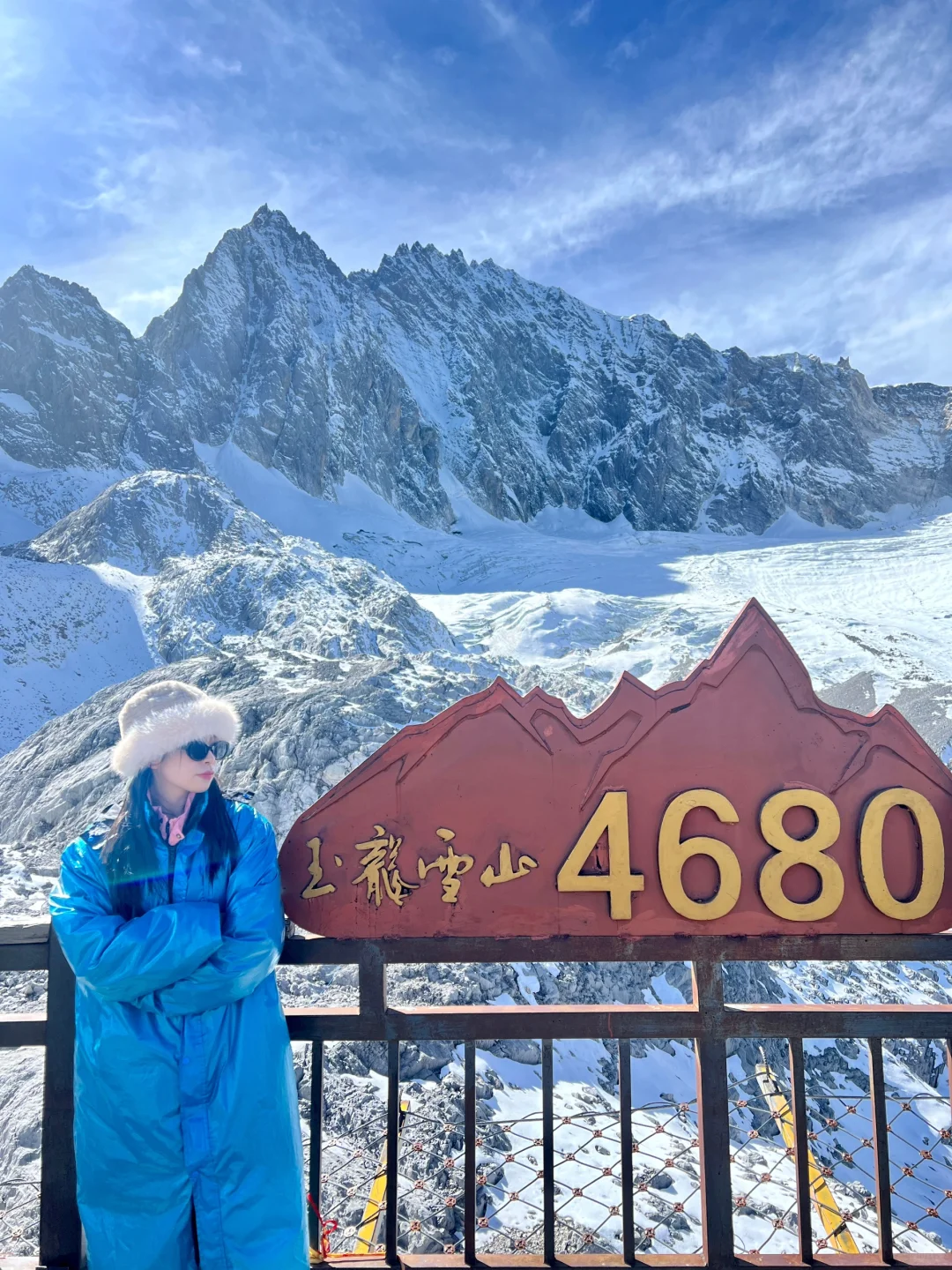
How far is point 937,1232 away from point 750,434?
221ft

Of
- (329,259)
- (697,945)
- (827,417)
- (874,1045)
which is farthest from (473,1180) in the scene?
(827,417)

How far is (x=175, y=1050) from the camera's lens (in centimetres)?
165

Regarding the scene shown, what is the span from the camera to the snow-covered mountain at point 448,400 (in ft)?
149

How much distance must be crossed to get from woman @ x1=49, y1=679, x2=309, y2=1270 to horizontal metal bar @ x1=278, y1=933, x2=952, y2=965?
0.37m

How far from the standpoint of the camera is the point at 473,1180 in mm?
1959

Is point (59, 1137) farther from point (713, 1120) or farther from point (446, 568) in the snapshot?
point (446, 568)

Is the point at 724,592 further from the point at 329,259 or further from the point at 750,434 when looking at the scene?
the point at 329,259

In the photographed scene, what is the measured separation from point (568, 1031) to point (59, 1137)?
1.24 meters

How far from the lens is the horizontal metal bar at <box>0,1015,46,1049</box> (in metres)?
1.98

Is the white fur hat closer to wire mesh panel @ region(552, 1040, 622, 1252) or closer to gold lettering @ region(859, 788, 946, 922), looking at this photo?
wire mesh panel @ region(552, 1040, 622, 1252)

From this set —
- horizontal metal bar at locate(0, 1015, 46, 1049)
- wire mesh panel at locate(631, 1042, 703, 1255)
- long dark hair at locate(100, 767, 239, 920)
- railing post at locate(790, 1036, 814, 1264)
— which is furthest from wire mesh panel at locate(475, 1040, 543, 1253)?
long dark hair at locate(100, 767, 239, 920)

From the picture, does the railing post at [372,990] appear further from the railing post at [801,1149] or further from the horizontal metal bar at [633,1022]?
the railing post at [801,1149]

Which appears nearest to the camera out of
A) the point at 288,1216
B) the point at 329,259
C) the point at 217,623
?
the point at 288,1216

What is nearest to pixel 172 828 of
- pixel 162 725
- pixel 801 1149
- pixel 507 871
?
pixel 162 725
